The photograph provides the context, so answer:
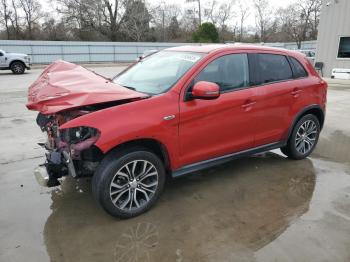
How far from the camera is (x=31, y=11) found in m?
42.3

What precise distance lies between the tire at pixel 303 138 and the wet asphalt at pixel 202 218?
173mm

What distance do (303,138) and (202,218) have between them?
2.53 m

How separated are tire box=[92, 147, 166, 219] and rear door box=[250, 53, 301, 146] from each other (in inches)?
65.0

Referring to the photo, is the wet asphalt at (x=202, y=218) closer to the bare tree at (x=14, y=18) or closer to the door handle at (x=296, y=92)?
the door handle at (x=296, y=92)

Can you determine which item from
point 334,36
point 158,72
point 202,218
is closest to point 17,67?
point 334,36

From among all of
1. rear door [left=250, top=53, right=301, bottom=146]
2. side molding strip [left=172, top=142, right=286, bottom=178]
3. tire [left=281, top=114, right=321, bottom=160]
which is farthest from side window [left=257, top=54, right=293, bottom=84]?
side molding strip [left=172, top=142, right=286, bottom=178]

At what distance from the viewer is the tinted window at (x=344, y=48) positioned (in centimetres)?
1694

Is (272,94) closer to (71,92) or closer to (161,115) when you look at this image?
(161,115)

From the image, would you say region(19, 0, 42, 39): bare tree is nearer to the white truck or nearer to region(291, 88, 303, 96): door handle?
the white truck

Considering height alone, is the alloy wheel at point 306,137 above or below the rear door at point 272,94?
below

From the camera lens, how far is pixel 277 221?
3602mm

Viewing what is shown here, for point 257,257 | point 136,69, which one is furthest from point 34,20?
point 257,257

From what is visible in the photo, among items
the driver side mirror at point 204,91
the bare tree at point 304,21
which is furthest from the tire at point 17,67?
the bare tree at point 304,21

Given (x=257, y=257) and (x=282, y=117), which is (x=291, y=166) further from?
(x=257, y=257)
